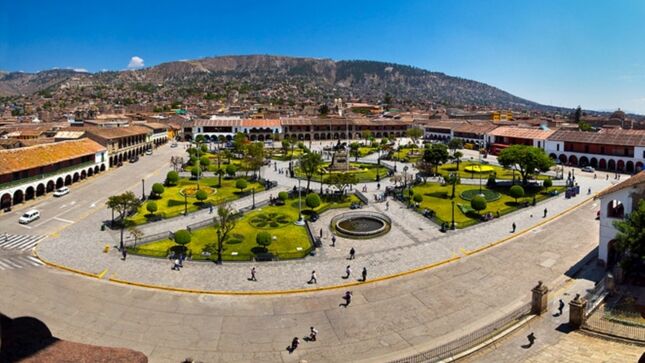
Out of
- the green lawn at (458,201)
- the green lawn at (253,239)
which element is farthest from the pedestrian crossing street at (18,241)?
the green lawn at (458,201)

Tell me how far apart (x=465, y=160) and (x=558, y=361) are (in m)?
54.9

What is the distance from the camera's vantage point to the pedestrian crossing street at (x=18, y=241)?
2792cm

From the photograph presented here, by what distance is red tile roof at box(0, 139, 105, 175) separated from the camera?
39062 mm

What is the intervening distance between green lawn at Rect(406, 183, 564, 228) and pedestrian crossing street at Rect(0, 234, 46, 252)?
2883 centimetres

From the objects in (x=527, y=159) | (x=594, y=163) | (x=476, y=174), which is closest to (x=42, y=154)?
(x=476, y=174)

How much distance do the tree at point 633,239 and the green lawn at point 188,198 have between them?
30352 mm

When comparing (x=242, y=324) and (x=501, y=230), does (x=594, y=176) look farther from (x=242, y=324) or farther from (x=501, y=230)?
(x=242, y=324)

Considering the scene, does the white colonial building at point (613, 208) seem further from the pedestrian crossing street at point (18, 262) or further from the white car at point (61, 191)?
the white car at point (61, 191)

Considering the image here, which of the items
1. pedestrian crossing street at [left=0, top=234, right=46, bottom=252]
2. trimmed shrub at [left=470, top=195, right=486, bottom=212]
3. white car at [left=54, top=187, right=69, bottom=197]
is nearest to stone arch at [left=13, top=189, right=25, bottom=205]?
white car at [left=54, top=187, right=69, bottom=197]

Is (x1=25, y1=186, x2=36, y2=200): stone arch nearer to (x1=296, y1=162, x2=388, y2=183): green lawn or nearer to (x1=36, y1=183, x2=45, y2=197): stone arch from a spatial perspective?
(x1=36, y1=183, x2=45, y2=197): stone arch

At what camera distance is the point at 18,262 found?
25234mm

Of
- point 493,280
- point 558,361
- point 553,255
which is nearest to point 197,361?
point 558,361

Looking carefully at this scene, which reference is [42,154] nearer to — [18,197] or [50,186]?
[50,186]

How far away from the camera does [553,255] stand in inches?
1018
